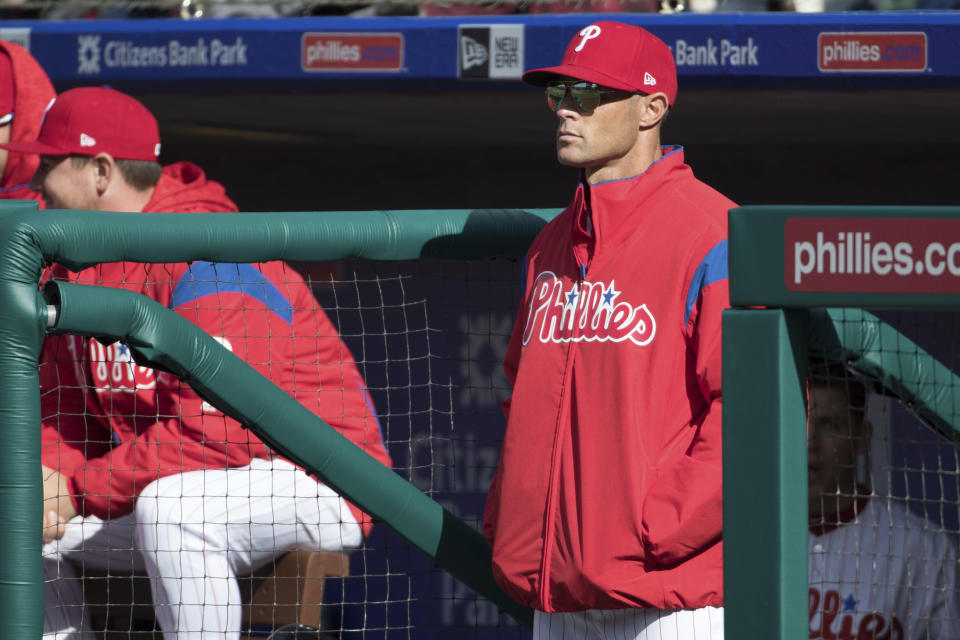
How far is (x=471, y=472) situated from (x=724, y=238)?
2696 millimetres

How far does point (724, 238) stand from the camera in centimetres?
227

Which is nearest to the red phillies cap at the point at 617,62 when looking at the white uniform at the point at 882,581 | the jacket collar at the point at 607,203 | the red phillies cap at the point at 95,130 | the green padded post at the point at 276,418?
the jacket collar at the point at 607,203

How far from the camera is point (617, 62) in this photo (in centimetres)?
240

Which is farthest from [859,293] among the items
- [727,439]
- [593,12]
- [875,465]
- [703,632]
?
[875,465]

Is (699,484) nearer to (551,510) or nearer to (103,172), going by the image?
(551,510)

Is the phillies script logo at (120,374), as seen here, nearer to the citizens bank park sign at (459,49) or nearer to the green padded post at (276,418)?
the green padded post at (276,418)

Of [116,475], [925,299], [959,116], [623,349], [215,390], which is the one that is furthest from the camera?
[959,116]

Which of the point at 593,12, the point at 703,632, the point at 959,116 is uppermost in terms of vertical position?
the point at 593,12

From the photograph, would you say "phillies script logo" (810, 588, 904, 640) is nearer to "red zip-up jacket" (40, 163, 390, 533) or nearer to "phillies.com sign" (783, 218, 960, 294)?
"red zip-up jacket" (40, 163, 390, 533)

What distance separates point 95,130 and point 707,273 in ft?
5.74

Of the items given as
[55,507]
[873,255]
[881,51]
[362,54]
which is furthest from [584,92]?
[362,54]

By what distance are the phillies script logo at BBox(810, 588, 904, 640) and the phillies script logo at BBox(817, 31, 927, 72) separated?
1.41 m

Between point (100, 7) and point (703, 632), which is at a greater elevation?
point (100, 7)

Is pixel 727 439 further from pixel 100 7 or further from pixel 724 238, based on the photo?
pixel 100 7
